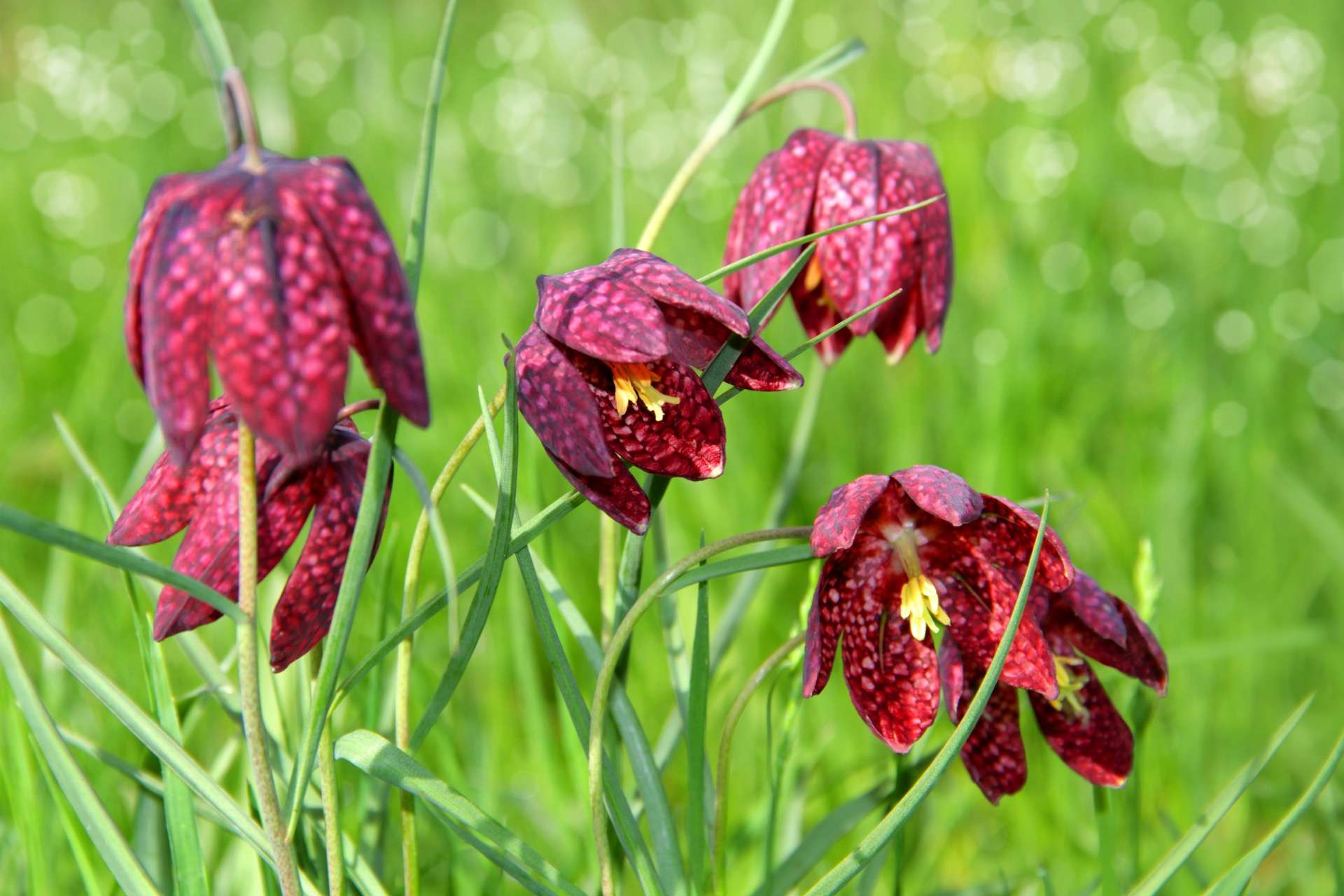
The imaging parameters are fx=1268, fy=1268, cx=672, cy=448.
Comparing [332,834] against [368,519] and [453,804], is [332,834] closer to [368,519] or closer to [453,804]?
[453,804]

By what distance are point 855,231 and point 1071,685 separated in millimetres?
546

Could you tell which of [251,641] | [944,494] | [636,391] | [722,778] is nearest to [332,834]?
[251,641]

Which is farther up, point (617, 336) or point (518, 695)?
point (617, 336)

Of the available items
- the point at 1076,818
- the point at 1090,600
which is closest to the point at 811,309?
the point at 1090,600

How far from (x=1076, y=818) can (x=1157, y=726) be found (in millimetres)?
278

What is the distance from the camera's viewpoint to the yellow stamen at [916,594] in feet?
3.46

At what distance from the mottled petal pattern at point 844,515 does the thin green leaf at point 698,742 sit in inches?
Answer: 4.1

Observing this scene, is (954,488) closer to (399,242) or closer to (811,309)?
(811,309)

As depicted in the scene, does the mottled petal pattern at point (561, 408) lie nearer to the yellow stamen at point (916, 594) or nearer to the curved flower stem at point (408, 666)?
the curved flower stem at point (408, 666)

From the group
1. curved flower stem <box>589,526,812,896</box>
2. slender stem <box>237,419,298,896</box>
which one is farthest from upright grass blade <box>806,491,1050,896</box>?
slender stem <box>237,419,298,896</box>

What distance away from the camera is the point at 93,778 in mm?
1559

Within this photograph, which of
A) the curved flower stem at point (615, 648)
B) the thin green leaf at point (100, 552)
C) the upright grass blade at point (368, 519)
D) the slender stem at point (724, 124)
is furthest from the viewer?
the slender stem at point (724, 124)

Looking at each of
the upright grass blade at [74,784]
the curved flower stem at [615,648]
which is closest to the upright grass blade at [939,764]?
the curved flower stem at [615,648]

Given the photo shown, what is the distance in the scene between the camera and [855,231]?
1.39m
